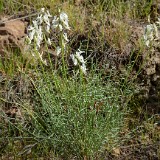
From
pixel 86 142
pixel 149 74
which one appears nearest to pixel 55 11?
pixel 149 74

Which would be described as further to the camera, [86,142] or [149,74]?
[149,74]

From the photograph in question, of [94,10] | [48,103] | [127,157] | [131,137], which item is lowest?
[127,157]

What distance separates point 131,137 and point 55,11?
5.53ft

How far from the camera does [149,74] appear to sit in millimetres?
3219

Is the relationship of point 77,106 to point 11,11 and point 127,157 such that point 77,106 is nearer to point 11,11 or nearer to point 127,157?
point 127,157

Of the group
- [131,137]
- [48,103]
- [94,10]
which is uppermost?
[94,10]

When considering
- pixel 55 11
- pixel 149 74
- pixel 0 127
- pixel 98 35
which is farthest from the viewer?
pixel 55 11

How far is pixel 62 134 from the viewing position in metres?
2.56

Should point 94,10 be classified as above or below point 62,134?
above

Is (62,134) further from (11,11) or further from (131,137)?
(11,11)

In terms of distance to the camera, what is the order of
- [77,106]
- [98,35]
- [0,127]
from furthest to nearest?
[98,35]
[0,127]
[77,106]

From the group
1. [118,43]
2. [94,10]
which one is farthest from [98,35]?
[94,10]

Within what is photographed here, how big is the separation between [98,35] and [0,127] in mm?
1220

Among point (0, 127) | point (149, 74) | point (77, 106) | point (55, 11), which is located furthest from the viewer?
point (55, 11)
